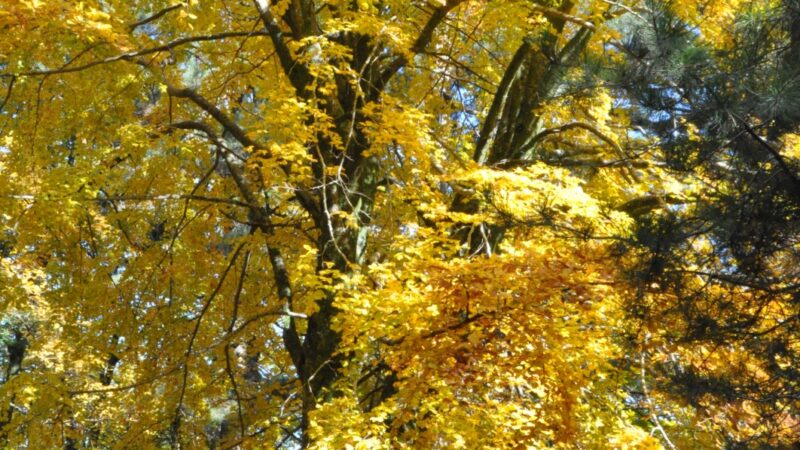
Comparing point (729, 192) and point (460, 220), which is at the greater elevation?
point (460, 220)

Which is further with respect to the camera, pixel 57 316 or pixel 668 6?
pixel 57 316

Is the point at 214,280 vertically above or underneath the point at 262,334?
above

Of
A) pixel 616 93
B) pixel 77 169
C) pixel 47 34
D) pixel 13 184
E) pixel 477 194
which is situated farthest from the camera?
pixel 13 184

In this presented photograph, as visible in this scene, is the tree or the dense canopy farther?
the dense canopy

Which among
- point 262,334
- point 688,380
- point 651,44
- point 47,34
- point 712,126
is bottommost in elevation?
point 688,380

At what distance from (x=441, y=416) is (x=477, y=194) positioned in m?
1.41

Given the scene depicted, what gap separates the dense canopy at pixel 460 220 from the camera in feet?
12.0

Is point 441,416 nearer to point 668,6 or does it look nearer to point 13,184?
point 668,6

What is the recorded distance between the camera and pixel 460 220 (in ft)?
15.7

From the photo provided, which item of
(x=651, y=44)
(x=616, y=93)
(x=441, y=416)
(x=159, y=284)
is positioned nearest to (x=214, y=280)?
(x=159, y=284)

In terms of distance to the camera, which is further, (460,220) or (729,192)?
(460,220)

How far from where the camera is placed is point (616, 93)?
13.5 feet

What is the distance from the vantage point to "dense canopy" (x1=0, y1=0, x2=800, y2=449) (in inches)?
143

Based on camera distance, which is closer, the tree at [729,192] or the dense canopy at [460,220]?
the tree at [729,192]
